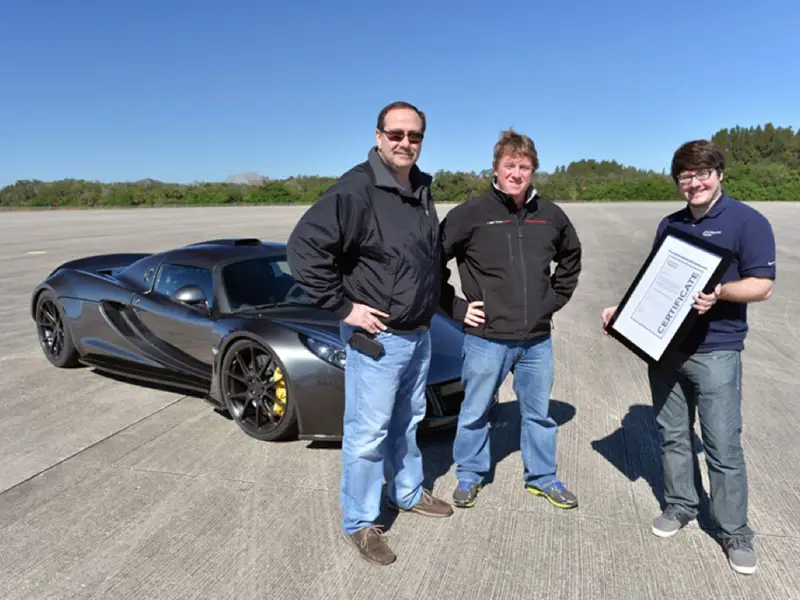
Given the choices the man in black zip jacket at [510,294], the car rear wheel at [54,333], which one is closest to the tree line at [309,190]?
the car rear wheel at [54,333]

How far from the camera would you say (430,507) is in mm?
3332

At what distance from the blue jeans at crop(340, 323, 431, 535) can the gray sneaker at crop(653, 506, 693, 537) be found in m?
1.17

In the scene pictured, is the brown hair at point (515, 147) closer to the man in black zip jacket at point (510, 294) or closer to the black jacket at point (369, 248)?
the man in black zip jacket at point (510, 294)

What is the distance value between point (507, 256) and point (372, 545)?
1.46m

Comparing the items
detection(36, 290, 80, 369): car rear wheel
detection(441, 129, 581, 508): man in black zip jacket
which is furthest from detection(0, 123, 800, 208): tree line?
detection(441, 129, 581, 508): man in black zip jacket

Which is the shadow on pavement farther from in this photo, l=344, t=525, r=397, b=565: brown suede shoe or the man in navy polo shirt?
l=344, t=525, r=397, b=565: brown suede shoe

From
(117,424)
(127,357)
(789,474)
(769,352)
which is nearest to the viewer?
(789,474)

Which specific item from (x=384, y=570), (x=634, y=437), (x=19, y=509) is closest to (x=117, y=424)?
(x=19, y=509)

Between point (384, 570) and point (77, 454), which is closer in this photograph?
Answer: point (384, 570)

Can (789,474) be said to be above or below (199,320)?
below

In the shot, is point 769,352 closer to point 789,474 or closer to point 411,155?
point 789,474

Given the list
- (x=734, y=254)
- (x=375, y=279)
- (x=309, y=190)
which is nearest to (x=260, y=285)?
(x=375, y=279)

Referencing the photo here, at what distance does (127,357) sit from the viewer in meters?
5.23

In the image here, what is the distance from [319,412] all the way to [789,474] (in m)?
2.68
